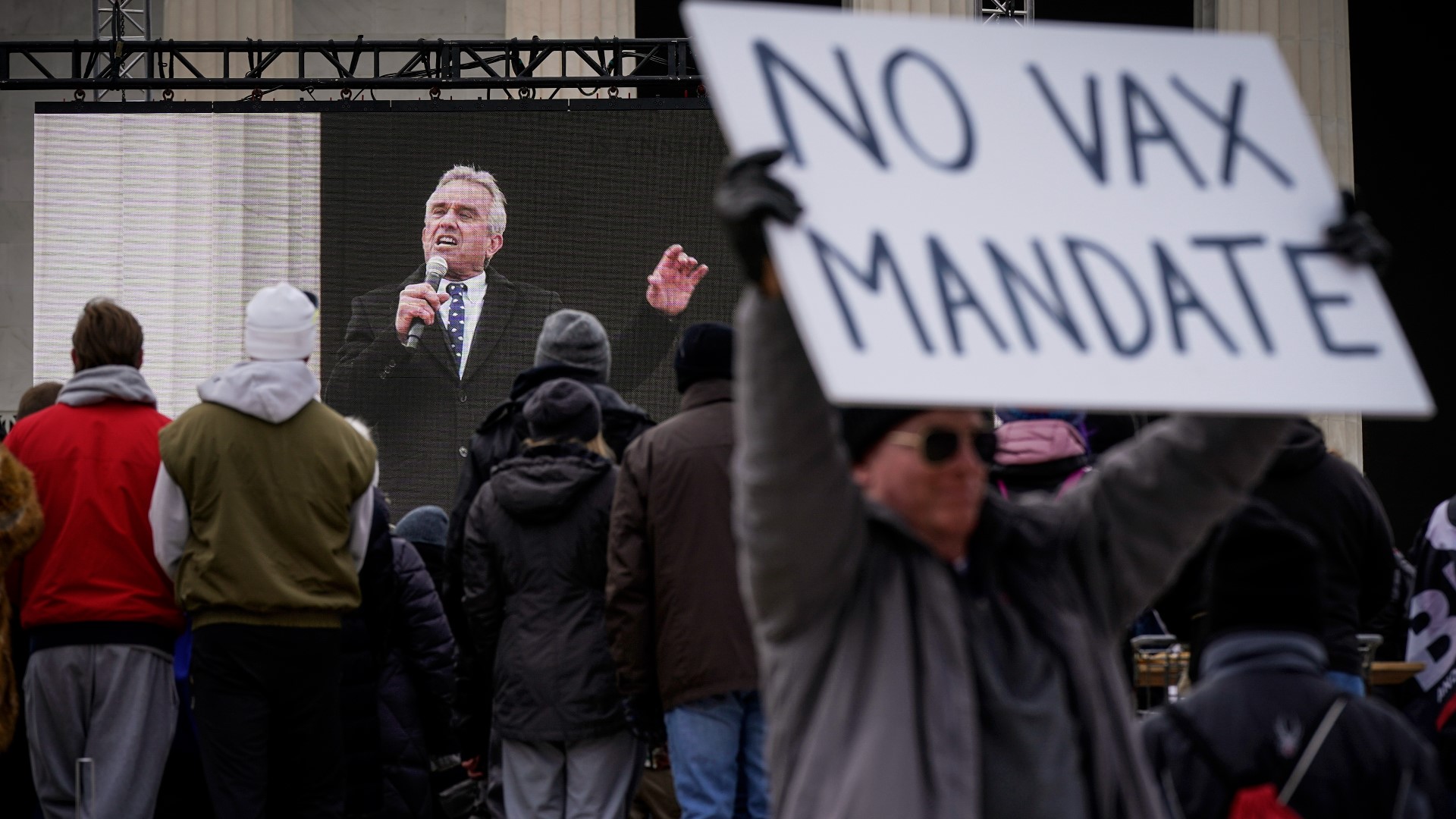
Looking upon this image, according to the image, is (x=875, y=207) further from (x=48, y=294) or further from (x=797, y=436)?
(x=48, y=294)

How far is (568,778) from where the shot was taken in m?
6.26

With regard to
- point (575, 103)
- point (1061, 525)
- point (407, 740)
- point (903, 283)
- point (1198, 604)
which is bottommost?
point (407, 740)

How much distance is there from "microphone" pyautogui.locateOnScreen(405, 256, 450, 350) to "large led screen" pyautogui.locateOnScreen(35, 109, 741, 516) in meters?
0.04

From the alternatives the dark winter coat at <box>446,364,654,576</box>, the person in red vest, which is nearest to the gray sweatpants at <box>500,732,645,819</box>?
the dark winter coat at <box>446,364,654,576</box>

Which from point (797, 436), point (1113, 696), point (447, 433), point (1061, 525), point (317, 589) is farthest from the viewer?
point (447, 433)

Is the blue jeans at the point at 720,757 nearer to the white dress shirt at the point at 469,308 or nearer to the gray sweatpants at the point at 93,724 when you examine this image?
the gray sweatpants at the point at 93,724

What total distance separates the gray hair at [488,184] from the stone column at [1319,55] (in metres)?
6.88

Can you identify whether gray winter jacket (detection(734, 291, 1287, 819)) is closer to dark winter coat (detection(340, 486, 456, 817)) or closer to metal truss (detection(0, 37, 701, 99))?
dark winter coat (detection(340, 486, 456, 817))

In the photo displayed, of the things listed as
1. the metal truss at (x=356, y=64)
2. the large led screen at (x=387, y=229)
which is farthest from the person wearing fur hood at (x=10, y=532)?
the metal truss at (x=356, y=64)

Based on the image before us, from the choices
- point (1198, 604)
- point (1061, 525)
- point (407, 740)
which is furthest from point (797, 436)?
point (407, 740)

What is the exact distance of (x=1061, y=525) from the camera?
9.12 feet

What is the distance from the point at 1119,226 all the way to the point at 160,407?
35.7 feet

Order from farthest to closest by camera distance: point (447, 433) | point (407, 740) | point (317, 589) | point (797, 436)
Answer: point (447, 433)
point (407, 740)
point (317, 589)
point (797, 436)

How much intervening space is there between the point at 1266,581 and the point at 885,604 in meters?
1.04
